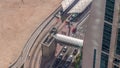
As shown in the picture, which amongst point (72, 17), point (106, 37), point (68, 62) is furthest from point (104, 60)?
point (72, 17)

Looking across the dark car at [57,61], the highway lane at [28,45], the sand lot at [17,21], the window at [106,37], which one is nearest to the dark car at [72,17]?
the highway lane at [28,45]

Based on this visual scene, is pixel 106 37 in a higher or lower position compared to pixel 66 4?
lower

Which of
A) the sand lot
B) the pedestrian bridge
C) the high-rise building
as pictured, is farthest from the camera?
the sand lot

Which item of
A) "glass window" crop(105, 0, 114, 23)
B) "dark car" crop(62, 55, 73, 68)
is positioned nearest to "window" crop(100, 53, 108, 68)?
"glass window" crop(105, 0, 114, 23)

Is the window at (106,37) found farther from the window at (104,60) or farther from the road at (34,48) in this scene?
the road at (34,48)

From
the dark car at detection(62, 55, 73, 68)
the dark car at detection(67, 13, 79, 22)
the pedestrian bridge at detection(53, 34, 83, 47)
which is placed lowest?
the dark car at detection(62, 55, 73, 68)

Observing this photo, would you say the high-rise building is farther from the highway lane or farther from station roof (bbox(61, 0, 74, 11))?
station roof (bbox(61, 0, 74, 11))

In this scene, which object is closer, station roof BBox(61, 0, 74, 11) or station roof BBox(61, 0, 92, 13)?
station roof BBox(61, 0, 92, 13)

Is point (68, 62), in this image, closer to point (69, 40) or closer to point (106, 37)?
point (69, 40)
